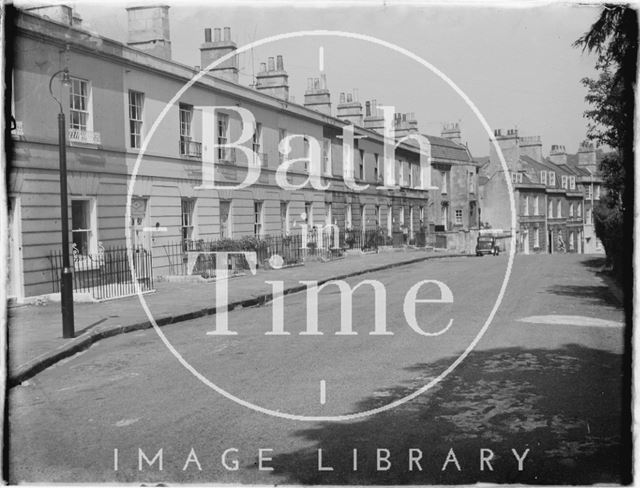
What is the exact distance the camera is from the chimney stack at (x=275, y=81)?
31.8 meters

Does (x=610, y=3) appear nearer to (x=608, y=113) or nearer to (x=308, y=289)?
(x=608, y=113)

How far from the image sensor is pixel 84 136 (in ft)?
62.0

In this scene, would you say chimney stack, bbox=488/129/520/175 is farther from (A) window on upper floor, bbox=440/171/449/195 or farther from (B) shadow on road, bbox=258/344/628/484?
(B) shadow on road, bbox=258/344/628/484

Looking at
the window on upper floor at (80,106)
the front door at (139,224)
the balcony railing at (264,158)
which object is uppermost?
the window on upper floor at (80,106)

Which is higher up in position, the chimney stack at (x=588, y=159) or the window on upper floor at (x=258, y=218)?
the chimney stack at (x=588, y=159)

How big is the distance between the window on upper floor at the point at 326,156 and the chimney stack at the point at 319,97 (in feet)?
5.23

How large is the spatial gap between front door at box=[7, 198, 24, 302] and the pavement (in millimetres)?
471

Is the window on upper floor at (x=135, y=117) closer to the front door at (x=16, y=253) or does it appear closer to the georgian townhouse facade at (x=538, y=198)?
the front door at (x=16, y=253)

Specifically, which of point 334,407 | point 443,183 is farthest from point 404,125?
point 334,407

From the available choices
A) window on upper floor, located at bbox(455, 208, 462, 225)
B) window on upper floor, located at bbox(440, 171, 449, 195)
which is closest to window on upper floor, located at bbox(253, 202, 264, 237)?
window on upper floor, located at bbox(440, 171, 449, 195)

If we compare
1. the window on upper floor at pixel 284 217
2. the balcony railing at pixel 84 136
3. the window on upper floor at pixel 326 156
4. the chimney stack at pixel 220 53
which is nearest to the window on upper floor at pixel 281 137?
the window on upper floor at pixel 284 217

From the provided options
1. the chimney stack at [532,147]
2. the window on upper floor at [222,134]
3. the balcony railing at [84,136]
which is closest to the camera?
the balcony railing at [84,136]

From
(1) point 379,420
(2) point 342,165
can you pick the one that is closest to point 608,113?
(1) point 379,420

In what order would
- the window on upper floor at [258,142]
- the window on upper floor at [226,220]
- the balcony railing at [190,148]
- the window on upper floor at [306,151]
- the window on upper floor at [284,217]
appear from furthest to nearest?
the window on upper floor at [306,151], the window on upper floor at [284,217], the window on upper floor at [258,142], the window on upper floor at [226,220], the balcony railing at [190,148]
